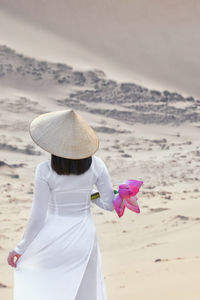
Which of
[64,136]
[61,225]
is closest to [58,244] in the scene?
[61,225]

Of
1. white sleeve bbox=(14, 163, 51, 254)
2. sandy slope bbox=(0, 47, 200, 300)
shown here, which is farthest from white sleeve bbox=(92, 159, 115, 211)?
sandy slope bbox=(0, 47, 200, 300)

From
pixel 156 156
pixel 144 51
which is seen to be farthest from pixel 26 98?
pixel 144 51

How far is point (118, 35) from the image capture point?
2664 centimetres

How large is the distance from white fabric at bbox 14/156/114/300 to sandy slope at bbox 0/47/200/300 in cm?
131

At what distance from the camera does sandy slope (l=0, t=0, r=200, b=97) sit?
21891 millimetres

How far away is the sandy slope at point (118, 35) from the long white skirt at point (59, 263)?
16.6m

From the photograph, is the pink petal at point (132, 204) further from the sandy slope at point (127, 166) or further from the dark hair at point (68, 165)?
the sandy slope at point (127, 166)

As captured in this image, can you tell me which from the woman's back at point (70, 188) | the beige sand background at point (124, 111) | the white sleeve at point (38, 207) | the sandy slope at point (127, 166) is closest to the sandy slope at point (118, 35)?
the beige sand background at point (124, 111)

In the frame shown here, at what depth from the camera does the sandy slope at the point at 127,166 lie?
4.47 meters

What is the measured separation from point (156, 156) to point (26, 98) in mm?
4995

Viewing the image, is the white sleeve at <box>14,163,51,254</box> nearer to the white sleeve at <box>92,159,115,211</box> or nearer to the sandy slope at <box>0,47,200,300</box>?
the white sleeve at <box>92,159,115,211</box>

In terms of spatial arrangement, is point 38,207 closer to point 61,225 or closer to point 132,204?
point 61,225

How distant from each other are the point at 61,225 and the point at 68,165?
11.8 inches

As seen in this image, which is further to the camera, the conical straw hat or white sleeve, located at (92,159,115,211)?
white sleeve, located at (92,159,115,211)
